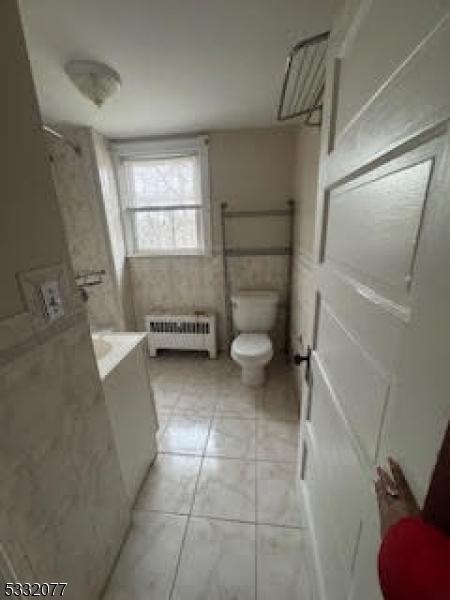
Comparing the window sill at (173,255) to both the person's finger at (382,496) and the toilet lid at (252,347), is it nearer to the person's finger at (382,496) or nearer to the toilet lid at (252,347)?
the toilet lid at (252,347)

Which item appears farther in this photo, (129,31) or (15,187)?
(129,31)

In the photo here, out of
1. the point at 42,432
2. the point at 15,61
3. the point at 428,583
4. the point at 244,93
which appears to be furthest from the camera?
the point at 244,93

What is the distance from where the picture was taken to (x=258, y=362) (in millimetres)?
2137

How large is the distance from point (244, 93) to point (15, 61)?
136 cm

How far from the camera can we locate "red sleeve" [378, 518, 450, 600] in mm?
297

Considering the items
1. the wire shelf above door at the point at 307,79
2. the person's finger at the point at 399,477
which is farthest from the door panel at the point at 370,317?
the wire shelf above door at the point at 307,79

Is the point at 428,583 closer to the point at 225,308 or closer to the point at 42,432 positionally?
the point at 42,432

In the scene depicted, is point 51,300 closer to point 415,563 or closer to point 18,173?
point 18,173

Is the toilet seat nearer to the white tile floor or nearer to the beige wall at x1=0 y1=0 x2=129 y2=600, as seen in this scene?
the white tile floor

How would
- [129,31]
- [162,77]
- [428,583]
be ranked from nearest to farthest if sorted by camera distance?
1. [428,583]
2. [129,31]
3. [162,77]

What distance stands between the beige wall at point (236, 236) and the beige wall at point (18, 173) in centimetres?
183

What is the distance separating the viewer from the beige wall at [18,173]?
682mm

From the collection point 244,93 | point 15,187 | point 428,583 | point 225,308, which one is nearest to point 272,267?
point 225,308

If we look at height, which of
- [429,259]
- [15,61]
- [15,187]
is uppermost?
[15,61]
